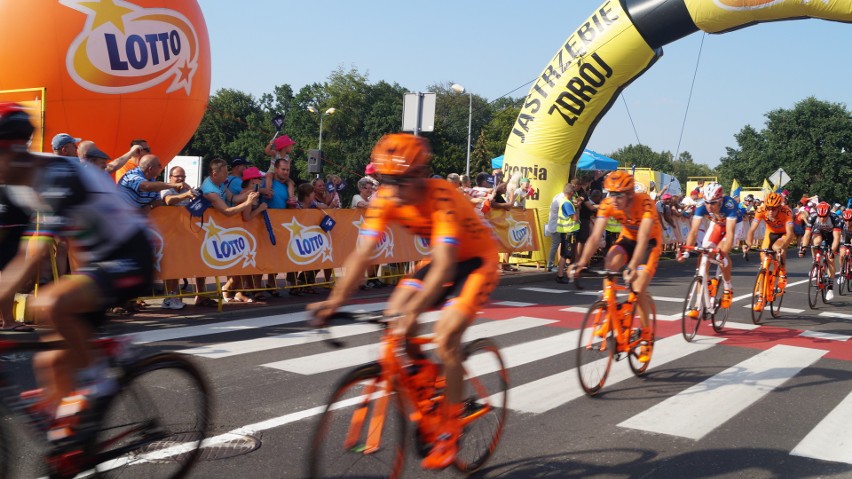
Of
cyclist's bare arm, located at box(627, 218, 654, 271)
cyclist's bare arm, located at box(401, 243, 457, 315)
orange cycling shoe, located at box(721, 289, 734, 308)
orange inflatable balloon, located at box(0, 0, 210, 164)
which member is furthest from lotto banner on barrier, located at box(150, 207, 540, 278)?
cyclist's bare arm, located at box(401, 243, 457, 315)

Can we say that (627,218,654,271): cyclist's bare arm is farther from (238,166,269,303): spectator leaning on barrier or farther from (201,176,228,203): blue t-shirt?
(201,176,228,203): blue t-shirt

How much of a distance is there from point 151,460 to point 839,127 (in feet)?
290

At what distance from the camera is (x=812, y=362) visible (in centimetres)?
847

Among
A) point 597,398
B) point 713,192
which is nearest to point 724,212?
point 713,192

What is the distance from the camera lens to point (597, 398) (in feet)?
21.5

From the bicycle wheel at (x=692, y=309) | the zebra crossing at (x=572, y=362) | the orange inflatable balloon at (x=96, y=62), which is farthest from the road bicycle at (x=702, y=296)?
the orange inflatable balloon at (x=96, y=62)

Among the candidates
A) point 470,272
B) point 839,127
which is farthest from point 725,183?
point 470,272

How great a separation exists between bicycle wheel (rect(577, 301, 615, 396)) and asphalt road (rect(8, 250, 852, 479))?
0.16 metres

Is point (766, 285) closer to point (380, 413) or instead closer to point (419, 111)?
point (419, 111)

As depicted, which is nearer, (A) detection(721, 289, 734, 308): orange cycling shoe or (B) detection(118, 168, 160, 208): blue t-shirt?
(B) detection(118, 168, 160, 208): blue t-shirt

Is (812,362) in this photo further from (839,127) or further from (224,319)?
(839,127)

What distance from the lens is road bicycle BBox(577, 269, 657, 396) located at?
21.4 ft

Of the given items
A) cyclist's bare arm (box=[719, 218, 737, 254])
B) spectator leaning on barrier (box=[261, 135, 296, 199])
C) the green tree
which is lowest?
cyclist's bare arm (box=[719, 218, 737, 254])

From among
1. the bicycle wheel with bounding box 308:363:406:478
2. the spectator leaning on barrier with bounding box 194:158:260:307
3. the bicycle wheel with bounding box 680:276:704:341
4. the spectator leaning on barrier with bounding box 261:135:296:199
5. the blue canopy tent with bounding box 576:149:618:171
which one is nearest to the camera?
the bicycle wheel with bounding box 308:363:406:478
